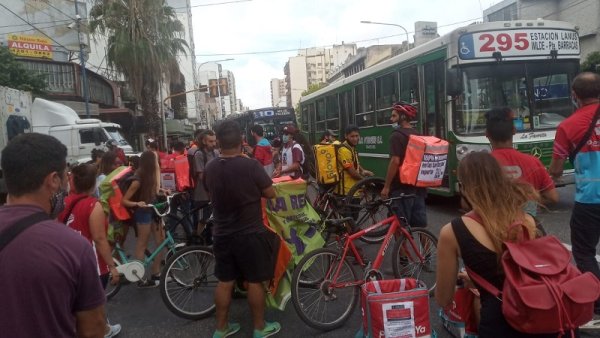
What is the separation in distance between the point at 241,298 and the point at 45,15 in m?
30.9

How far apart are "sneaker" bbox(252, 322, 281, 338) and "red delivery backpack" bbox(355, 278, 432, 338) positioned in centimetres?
104

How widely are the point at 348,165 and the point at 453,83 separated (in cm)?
279

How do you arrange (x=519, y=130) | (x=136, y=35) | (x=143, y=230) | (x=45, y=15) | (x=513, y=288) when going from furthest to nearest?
(x=45, y=15) < (x=136, y=35) < (x=519, y=130) < (x=143, y=230) < (x=513, y=288)

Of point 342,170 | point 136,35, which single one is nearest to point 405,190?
point 342,170

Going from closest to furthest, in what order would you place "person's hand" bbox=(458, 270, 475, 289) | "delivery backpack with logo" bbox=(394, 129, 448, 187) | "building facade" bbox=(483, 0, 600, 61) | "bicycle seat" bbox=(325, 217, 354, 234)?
"person's hand" bbox=(458, 270, 475, 289) → "bicycle seat" bbox=(325, 217, 354, 234) → "delivery backpack with logo" bbox=(394, 129, 448, 187) → "building facade" bbox=(483, 0, 600, 61)

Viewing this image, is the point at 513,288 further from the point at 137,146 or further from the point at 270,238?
the point at 137,146

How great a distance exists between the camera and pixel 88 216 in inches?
154

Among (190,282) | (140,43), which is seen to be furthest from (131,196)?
(140,43)

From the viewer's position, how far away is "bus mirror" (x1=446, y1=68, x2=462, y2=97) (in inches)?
317

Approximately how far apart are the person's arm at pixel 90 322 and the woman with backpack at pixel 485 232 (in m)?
1.44

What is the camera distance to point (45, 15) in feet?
97.7

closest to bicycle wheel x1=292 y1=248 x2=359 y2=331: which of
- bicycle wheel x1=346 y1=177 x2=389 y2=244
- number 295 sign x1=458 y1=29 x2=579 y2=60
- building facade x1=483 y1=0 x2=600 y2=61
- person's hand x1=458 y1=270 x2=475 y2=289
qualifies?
bicycle wheel x1=346 y1=177 x2=389 y2=244

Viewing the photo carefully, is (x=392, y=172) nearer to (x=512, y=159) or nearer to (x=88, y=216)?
(x=512, y=159)

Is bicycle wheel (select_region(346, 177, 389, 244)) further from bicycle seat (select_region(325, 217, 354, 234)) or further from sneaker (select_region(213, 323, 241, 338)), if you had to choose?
sneaker (select_region(213, 323, 241, 338))
